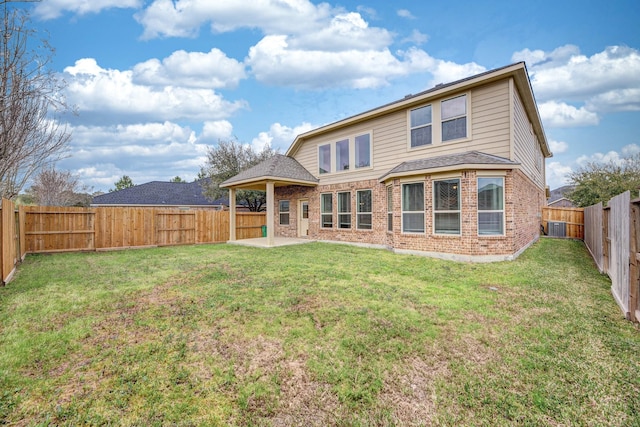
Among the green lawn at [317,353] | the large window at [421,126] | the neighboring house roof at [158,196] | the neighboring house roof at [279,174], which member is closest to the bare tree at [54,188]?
the neighboring house roof at [158,196]

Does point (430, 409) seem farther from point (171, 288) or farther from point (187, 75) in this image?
point (187, 75)

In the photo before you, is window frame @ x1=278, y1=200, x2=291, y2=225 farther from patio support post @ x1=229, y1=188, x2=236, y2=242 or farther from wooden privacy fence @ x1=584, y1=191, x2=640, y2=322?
wooden privacy fence @ x1=584, y1=191, x2=640, y2=322

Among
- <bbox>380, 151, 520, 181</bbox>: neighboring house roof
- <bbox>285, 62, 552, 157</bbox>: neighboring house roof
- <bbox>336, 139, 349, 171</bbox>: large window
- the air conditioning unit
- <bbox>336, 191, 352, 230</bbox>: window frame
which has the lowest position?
the air conditioning unit

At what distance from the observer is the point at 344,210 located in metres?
13.3

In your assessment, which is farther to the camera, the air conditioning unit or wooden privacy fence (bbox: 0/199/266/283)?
the air conditioning unit

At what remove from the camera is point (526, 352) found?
10.6 ft

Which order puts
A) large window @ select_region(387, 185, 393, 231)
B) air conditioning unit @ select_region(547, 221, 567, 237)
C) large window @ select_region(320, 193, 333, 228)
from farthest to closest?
1. air conditioning unit @ select_region(547, 221, 567, 237)
2. large window @ select_region(320, 193, 333, 228)
3. large window @ select_region(387, 185, 393, 231)

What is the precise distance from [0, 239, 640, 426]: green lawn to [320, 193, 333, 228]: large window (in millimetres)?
7851

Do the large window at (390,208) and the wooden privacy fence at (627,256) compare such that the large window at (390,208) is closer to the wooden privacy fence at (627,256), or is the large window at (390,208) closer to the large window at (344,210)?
the large window at (344,210)

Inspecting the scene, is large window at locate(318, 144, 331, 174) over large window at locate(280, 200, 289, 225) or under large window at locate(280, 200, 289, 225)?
over

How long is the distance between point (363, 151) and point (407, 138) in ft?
7.45

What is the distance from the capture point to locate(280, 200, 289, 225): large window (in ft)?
53.3

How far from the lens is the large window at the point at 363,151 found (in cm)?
1249

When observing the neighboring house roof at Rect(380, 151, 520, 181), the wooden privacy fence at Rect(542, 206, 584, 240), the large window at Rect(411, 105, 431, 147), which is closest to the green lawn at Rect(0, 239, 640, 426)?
the neighboring house roof at Rect(380, 151, 520, 181)
